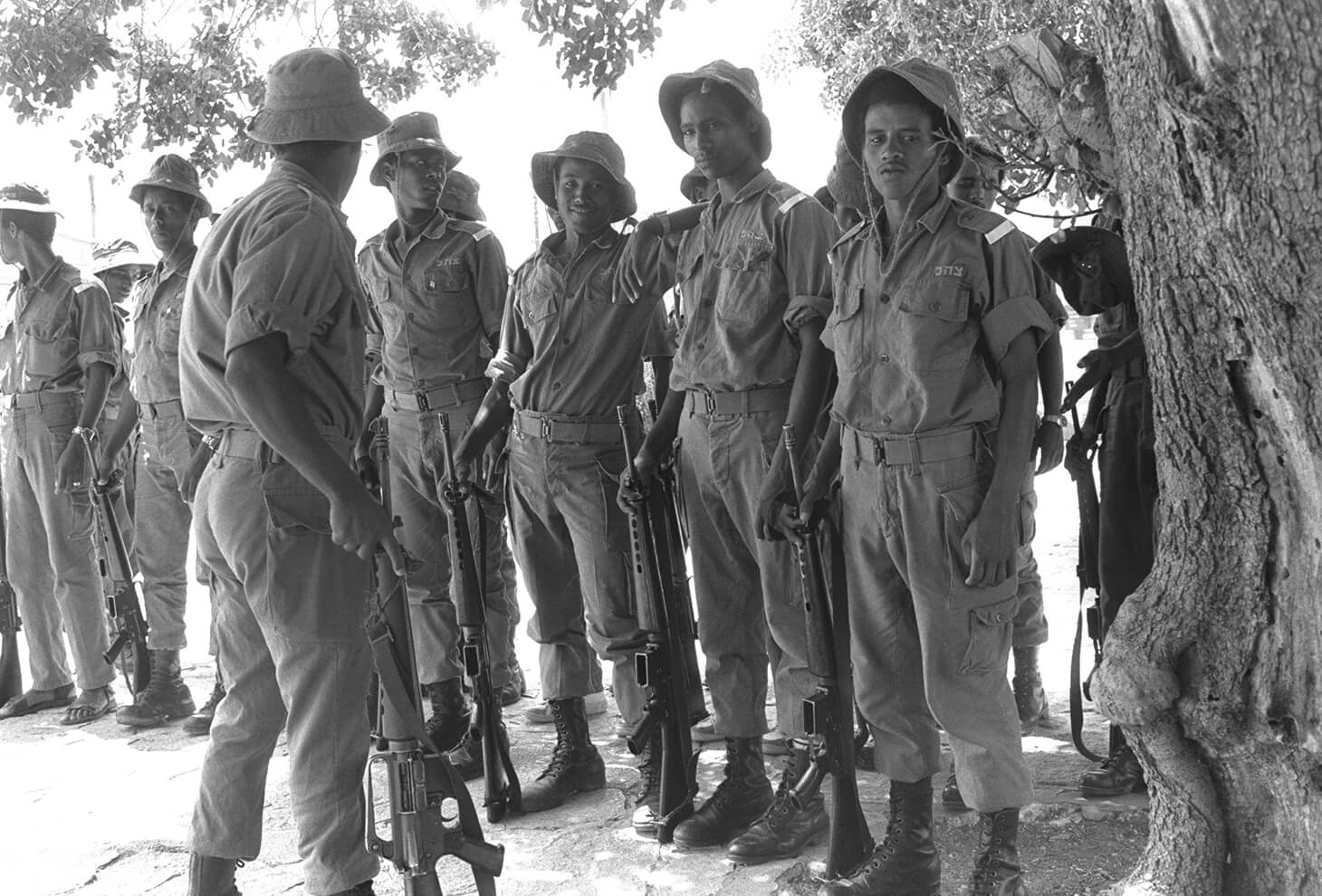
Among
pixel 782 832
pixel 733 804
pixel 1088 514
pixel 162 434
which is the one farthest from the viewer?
pixel 162 434

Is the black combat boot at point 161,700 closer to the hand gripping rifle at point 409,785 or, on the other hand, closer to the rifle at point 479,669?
the rifle at point 479,669

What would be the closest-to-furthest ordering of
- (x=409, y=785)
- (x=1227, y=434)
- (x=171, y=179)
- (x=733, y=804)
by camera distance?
1. (x=1227, y=434)
2. (x=409, y=785)
3. (x=733, y=804)
4. (x=171, y=179)

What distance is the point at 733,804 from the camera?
14.0ft

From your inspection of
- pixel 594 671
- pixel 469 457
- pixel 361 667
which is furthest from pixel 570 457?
pixel 361 667

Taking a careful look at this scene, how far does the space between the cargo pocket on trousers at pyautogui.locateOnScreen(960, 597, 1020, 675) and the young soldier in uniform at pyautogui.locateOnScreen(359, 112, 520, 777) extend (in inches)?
95.2

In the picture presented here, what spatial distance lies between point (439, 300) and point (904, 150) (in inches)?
94.5

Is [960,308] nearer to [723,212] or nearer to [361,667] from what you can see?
[723,212]

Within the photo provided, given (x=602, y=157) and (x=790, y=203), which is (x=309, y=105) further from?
(x=790, y=203)

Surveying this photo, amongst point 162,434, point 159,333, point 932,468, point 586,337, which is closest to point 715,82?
point 586,337

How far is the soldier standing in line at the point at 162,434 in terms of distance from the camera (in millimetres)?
6074

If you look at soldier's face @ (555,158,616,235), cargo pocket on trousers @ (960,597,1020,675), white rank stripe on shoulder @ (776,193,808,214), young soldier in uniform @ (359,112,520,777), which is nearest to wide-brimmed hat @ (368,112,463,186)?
young soldier in uniform @ (359,112,520,777)

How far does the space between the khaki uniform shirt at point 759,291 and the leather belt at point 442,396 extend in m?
1.40

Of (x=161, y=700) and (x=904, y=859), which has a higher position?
(x=161, y=700)

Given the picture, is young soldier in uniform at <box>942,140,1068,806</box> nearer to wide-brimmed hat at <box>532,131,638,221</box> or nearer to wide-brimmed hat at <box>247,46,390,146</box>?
wide-brimmed hat at <box>532,131,638,221</box>
